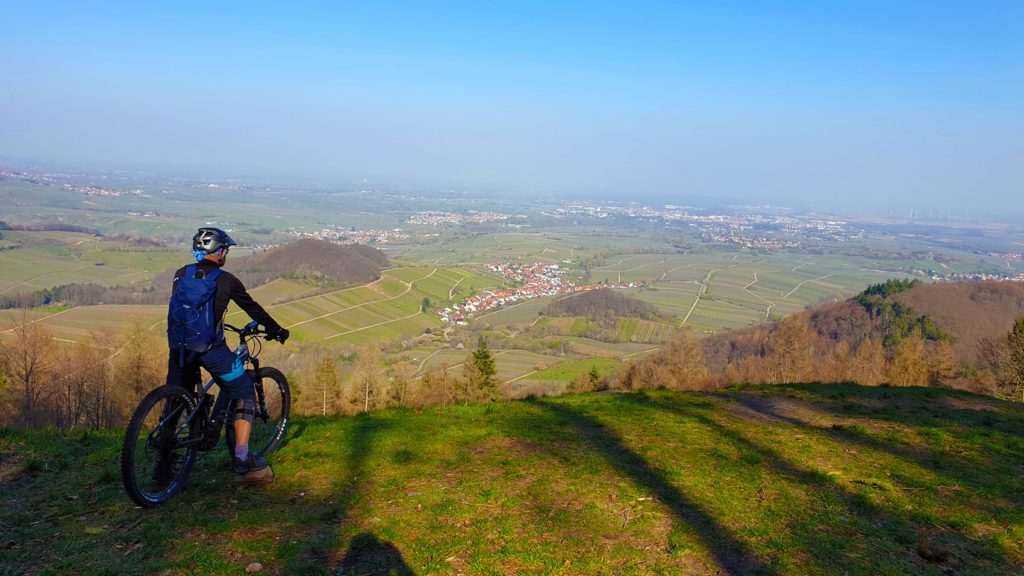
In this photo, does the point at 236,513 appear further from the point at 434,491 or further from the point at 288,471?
the point at 434,491

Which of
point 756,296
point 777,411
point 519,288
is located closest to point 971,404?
point 777,411

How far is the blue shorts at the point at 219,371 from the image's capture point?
19.2 feet

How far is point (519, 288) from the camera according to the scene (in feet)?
324

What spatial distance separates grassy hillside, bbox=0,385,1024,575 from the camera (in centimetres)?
490

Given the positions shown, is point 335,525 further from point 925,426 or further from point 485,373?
point 485,373

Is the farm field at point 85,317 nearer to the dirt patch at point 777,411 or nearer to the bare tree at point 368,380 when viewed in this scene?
the bare tree at point 368,380

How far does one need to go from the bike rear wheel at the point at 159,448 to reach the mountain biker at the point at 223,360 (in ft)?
0.53

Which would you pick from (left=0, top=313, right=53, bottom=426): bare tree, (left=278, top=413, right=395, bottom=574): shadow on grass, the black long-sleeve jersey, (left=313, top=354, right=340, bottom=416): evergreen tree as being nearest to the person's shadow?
(left=278, top=413, right=395, bottom=574): shadow on grass

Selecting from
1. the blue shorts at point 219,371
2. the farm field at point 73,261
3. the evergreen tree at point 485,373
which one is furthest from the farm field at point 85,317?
the blue shorts at point 219,371

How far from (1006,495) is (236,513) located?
1035 centimetres

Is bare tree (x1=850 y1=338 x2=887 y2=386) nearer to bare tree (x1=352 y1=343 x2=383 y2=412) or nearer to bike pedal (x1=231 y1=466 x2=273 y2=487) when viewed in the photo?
bare tree (x1=352 y1=343 x2=383 y2=412)

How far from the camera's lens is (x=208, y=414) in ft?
20.6

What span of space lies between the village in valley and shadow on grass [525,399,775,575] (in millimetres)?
66615

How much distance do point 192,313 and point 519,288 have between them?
9344 cm
